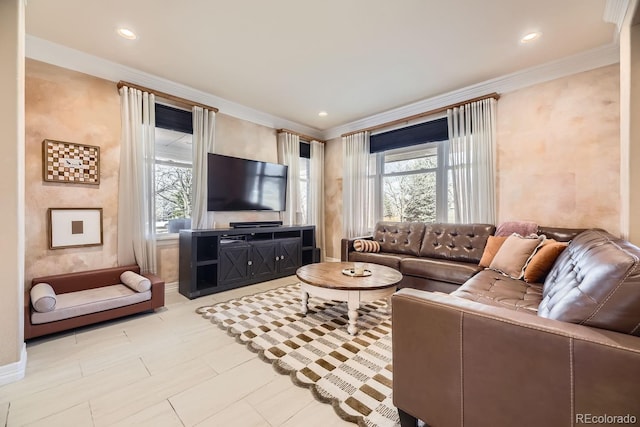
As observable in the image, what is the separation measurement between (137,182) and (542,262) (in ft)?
13.8

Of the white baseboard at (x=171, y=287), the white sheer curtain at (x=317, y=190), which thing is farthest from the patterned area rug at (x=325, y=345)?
the white sheer curtain at (x=317, y=190)

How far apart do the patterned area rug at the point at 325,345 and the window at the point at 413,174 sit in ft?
6.40

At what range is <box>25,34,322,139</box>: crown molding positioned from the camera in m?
2.64

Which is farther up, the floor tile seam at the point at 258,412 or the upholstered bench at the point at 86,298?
the upholstered bench at the point at 86,298

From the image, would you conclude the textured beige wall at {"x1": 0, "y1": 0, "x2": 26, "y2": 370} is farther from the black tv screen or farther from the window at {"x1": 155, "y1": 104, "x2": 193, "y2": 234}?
the black tv screen

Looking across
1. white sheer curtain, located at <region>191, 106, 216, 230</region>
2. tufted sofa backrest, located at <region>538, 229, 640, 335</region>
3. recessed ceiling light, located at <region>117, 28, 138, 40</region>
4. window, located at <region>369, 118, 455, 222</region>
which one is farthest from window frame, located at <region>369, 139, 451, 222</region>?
recessed ceiling light, located at <region>117, 28, 138, 40</region>

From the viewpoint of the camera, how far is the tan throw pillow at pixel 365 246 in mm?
3941

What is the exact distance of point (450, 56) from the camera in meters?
2.86

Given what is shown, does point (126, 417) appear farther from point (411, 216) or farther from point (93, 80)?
point (411, 216)

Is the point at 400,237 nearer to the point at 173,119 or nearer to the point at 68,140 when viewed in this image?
the point at 173,119

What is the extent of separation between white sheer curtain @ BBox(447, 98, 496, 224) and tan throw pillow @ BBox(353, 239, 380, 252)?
1.20 meters

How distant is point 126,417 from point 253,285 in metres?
2.43

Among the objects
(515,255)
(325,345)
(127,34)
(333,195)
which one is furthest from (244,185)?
(515,255)

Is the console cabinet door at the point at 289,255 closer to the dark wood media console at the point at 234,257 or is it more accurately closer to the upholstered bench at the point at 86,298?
the dark wood media console at the point at 234,257
